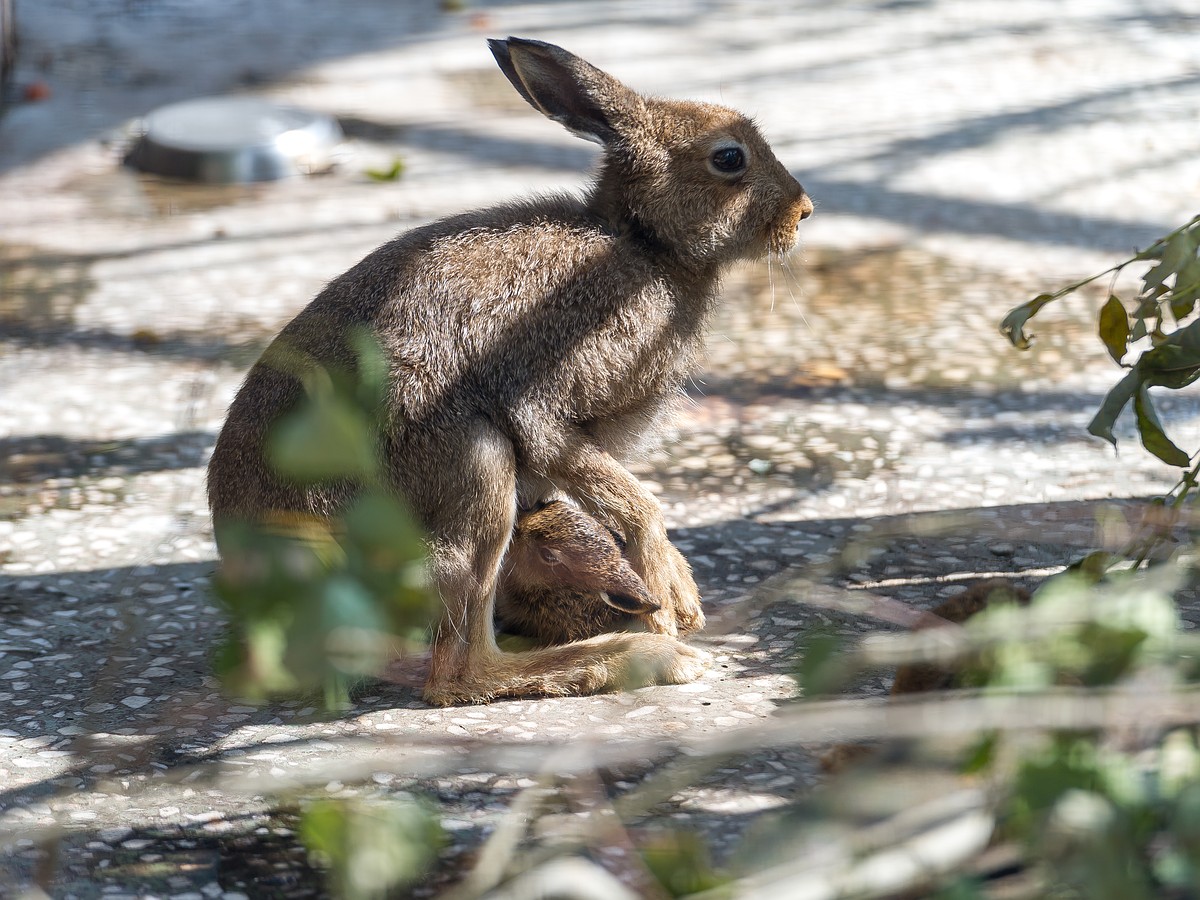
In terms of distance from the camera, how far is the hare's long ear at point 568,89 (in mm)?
3951

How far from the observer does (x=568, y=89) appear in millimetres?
4023

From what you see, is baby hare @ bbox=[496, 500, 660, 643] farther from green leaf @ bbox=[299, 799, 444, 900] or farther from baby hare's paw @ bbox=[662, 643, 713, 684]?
green leaf @ bbox=[299, 799, 444, 900]

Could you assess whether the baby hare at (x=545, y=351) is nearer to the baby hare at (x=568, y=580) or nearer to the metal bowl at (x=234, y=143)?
the baby hare at (x=568, y=580)

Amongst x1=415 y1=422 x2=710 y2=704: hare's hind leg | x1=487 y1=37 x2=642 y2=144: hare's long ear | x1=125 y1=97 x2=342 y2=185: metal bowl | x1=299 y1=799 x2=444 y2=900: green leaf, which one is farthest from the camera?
x1=125 y1=97 x2=342 y2=185: metal bowl

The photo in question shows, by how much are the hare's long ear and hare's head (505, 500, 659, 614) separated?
1101 millimetres

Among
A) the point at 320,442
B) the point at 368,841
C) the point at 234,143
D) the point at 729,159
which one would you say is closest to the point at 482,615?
the point at 729,159

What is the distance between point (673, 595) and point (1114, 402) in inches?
49.4

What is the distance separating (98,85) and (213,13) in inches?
67.6

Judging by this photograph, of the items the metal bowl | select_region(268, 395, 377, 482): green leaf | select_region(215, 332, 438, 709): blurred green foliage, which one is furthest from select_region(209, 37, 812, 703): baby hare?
the metal bowl

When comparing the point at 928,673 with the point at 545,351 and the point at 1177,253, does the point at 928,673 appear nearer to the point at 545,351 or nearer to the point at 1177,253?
the point at 1177,253

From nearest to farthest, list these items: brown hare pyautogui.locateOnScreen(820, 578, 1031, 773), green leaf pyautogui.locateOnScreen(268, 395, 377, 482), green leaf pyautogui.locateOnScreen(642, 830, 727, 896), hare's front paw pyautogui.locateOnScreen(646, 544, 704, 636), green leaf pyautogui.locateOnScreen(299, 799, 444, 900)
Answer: green leaf pyautogui.locateOnScreen(268, 395, 377, 482)
green leaf pyautogui.locateOnScreen(299, 799, 444, 900)
green leaf pyautogui.locateOnScreen(642, 830, 727, 896)
brown hare pyautogui.locateOnScreen(820, 578, 1031, 773)
hare's front paw pyautogui.locateOnScreen(646, 544, 704, 636)

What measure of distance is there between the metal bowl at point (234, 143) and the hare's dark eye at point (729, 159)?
4.19 metres

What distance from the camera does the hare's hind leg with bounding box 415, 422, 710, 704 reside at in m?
3.43

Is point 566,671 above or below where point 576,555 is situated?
below
